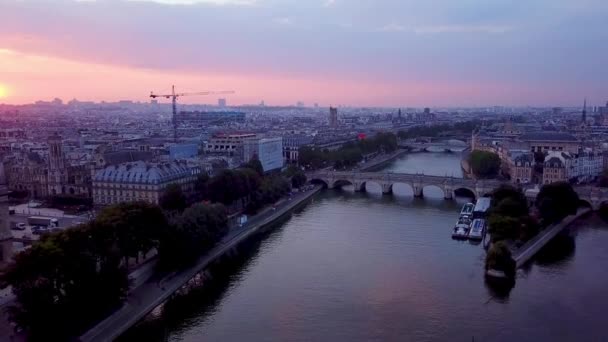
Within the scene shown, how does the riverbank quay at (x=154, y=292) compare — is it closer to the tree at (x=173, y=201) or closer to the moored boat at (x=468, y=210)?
the tree at (x=173, y=201)

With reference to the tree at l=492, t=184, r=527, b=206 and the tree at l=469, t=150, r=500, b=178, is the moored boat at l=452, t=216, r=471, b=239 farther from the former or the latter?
the tree at l=469, t=150, r=500, b=178

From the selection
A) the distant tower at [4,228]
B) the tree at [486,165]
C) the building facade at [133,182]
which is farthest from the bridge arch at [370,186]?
the distant tower at [4,228]

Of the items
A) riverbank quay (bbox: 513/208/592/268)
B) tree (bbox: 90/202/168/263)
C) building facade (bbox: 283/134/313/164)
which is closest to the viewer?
tree (bbox: 90/202/168/263)

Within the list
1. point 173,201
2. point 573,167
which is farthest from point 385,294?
point 573,167

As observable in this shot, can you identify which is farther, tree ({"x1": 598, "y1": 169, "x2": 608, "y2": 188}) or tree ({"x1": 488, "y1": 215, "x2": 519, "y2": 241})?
tree ({"x1": 598, "y1": 169, "x2": 608, "y2": 188})

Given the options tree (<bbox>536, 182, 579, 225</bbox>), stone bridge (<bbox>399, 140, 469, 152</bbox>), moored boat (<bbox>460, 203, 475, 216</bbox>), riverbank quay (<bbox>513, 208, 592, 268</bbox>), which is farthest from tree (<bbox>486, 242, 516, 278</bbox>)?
stone bridge (<bbox>399, 140, 469, 152</bbox>)

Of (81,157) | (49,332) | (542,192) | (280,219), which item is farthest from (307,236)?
(81,157)

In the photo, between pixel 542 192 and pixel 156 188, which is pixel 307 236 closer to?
pixel 156 188
